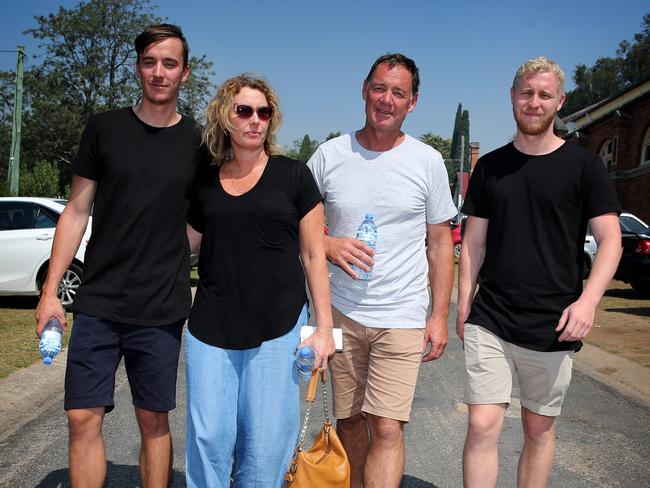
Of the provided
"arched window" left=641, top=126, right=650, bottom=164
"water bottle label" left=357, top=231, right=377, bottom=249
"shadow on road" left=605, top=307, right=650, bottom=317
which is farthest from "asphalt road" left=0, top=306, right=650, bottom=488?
"arched window" left=641, top=126, right=650, bottom=164

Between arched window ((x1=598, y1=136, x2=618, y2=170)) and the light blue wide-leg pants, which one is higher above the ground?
arched window ((x1=598, y1=136, x2=618, y2=170))

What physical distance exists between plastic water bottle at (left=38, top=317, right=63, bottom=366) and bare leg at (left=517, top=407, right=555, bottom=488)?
227 cm

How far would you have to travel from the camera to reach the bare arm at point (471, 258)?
342 cm

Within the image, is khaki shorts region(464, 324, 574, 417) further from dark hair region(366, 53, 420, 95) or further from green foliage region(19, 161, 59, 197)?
green foliage region(19, 161, 59, 197)

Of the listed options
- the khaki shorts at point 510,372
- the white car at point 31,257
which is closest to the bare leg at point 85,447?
the khaki shorts at point 510,372

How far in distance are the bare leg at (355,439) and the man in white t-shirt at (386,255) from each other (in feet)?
0.04

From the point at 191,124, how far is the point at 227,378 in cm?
125

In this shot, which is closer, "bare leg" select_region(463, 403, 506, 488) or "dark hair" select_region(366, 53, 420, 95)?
"bare leg" select_region(463, 403, 506, 488)

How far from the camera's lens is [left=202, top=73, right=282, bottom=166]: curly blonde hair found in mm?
3003

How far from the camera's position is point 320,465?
9.45 ft

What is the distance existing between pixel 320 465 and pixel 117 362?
1.05 m

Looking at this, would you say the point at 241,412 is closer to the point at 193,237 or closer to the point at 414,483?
the point at 193,237

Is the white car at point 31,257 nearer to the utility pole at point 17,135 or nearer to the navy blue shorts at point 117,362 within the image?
the navy blue shorts at point 117,362

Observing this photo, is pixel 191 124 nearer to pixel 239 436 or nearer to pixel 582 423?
pixel 239 436
